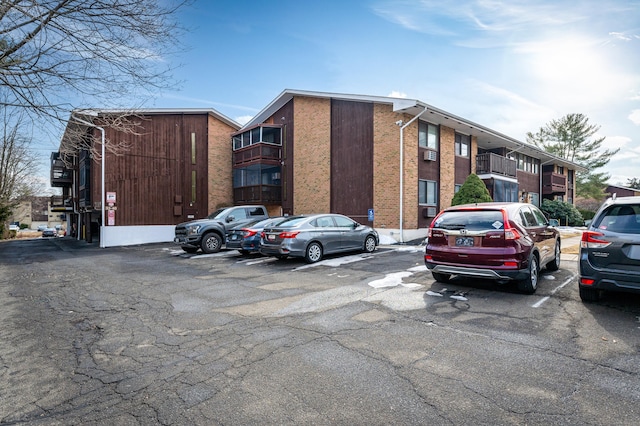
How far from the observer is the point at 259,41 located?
9.09 meters

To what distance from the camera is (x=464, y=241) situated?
6.33m

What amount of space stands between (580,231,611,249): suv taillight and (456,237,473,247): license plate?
1.61m

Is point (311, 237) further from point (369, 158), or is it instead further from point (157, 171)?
point (157, 171)

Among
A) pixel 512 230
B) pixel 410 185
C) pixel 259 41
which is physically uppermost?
pixel 259 41

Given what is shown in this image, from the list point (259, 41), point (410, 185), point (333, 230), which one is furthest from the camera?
point (410, 185)

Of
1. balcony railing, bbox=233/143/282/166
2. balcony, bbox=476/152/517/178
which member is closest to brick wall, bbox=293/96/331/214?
balcony railing, bbox=233/143/282/166

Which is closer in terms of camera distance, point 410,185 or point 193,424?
point 193,424

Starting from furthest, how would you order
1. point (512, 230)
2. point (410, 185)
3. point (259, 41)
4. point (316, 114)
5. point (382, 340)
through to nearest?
point (316, 114)
point (410, 185)
point (259, 41)
point (512, 230)
point (382, 340)

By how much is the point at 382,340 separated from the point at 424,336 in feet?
1.81

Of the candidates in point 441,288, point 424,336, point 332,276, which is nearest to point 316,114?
point 332,276

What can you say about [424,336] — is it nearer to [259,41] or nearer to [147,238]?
[259,41]

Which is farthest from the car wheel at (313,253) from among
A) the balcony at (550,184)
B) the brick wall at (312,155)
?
the balcony at (550,184)

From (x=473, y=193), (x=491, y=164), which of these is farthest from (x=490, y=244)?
(x=491, y=164)

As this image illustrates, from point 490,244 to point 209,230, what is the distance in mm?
10744
